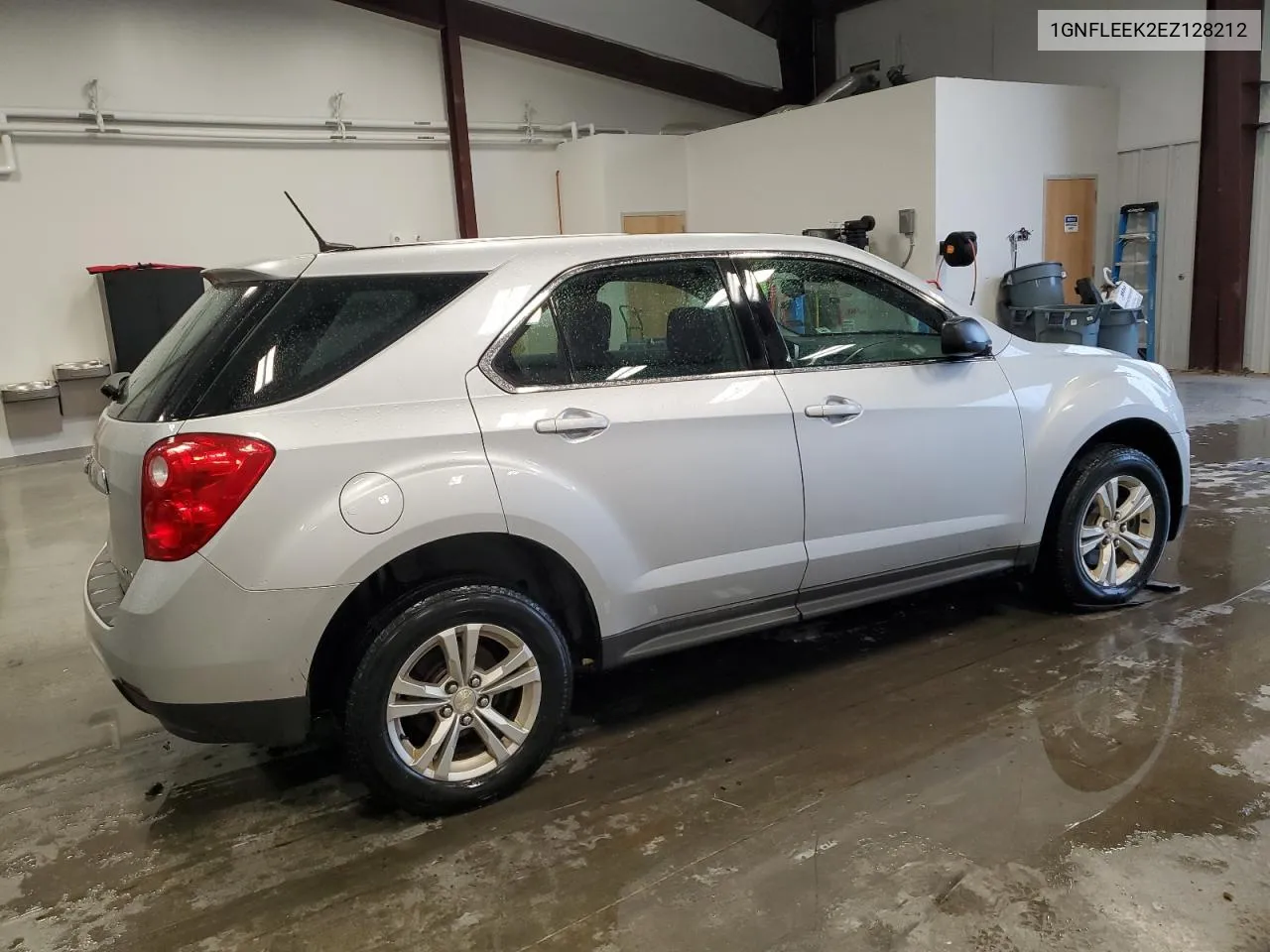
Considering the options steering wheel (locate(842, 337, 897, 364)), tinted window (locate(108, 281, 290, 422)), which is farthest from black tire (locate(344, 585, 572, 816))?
steering wheel (locate(842, 337, 897, 364))

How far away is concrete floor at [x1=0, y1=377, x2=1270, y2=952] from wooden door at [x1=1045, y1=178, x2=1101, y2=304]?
797 cm

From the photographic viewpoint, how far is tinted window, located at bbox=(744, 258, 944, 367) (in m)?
3.13

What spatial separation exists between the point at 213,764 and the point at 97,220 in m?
8.51

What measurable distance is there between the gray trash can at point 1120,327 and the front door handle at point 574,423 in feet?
27.8

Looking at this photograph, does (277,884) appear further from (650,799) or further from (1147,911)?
(1147,911)

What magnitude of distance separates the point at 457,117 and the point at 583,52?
2091 mm

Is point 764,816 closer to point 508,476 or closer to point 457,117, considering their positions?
point 508,476

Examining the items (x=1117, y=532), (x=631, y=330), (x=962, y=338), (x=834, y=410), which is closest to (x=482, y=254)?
(x=631, y=330)

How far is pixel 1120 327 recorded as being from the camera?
958 cm

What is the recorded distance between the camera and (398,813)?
8.66 ft

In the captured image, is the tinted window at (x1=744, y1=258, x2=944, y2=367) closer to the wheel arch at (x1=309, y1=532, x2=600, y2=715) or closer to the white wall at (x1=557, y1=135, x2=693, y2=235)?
the wheel arch at (x1=309, y1=532, x2=600, y2=715)

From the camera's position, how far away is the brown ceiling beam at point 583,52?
11172 millimetres

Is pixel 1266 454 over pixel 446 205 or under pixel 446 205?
under

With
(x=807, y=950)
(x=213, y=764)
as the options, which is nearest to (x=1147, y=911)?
(x=807, y=950)
